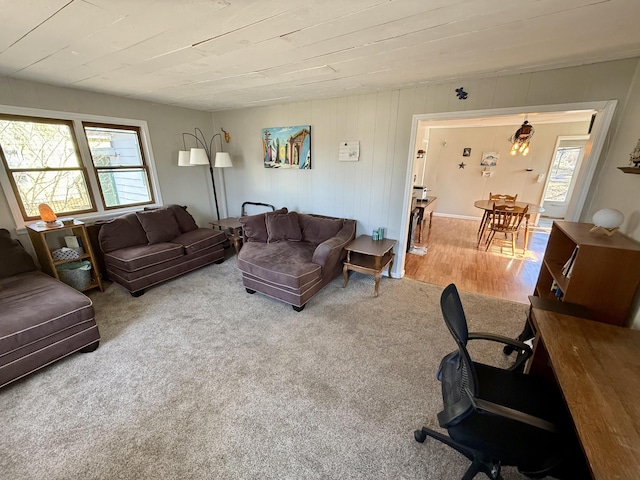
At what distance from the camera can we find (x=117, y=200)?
3.58 meters

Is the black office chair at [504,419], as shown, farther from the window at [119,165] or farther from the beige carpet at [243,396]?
the window at [119,165]

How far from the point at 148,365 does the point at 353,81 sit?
316 cm

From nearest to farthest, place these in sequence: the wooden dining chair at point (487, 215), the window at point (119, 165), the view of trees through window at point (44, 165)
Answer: the view of trees through window at point (44, 165), the window at point (119, 165), the wooden dining chair at point (487, 215)

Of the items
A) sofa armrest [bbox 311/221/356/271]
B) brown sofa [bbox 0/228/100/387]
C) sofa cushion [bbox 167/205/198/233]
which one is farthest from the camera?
sofa cushion [bbox 167/205/198/233]

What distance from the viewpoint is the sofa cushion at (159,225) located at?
337cm

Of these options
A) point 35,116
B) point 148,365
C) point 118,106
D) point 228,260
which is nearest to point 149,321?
point 148,365

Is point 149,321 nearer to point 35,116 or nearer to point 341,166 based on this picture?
point 35,116

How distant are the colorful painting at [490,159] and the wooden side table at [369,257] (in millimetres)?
4602

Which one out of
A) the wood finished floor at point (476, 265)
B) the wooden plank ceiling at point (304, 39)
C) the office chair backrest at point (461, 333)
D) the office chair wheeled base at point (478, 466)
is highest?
the wooden plank ceiling at point (304, 39)

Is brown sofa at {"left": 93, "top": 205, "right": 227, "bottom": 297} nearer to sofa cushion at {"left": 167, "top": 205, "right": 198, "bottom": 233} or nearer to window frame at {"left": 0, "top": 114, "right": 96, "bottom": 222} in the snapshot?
sofa cushion at {"left": 167, "top": 205, "right": 198, "bottom": 233}

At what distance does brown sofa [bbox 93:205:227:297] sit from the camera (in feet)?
9.65

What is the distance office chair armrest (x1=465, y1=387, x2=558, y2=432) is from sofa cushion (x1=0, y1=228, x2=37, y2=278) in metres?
3.89

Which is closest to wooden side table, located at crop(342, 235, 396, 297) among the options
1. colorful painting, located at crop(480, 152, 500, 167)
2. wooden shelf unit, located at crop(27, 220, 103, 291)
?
wooden shelf unit, located at crop(27, 220, 103, 291)

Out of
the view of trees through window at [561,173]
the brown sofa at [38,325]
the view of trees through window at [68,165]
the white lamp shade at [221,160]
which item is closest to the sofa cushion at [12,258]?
the brown sofa at [38,325]
